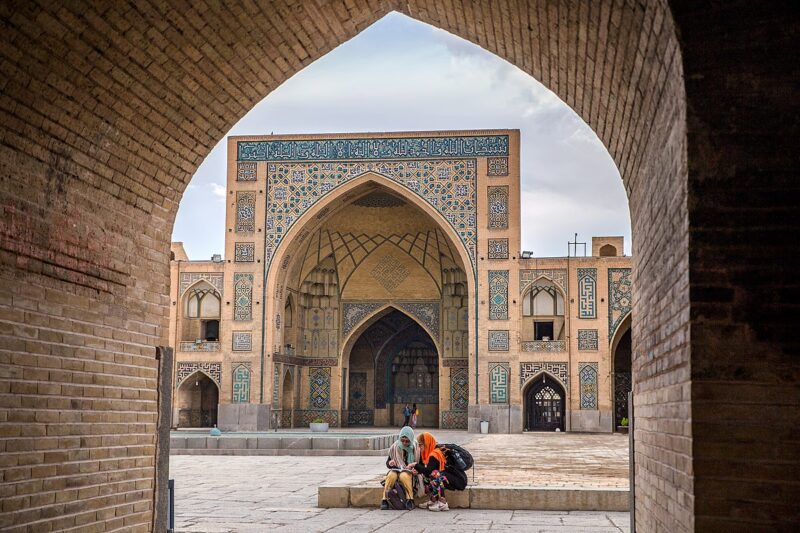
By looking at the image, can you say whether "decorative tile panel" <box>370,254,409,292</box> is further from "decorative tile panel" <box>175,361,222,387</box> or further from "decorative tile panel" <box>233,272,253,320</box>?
"decorative tile panel" <box>175,361,222,387</box>

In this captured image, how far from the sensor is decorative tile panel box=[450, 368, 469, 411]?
78.5 ft

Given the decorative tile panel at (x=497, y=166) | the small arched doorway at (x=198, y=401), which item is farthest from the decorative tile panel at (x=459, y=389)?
the small arched doorway at (x=198, y=401)

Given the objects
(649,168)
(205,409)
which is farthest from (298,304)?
(649,168)

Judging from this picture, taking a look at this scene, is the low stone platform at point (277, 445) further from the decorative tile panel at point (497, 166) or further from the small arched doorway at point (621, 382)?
the small arched doorway at point (621, 382)

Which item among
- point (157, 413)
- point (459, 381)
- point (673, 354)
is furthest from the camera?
point (459, 381)

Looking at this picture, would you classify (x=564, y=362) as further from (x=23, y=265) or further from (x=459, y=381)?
(x=23, y=265)

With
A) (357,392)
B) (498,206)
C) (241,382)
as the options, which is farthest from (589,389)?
(241,382)

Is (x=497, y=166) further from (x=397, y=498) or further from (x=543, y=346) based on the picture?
(x=397, y=498)

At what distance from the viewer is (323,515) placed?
740 cm

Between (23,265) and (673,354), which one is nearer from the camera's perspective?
(673,354)

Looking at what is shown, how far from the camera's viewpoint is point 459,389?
79.2 ft

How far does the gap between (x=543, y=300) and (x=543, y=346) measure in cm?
114

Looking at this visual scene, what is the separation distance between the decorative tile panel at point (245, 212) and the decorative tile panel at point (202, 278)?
4.09 ft

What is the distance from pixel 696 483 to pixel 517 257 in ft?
63.9
